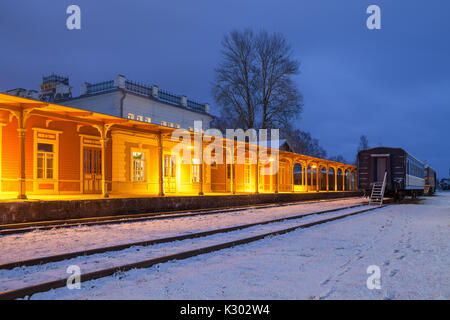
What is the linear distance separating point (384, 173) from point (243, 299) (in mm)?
20372

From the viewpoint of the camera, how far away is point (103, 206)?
11445mm

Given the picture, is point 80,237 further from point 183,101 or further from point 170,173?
point 183,101

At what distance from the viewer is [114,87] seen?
2203 cm

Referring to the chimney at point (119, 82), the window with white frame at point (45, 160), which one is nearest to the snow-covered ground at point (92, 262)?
the window with white frame at point (45, 160)

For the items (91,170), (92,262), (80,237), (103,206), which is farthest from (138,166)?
(92,262)

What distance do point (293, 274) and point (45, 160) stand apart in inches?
Answer: 452

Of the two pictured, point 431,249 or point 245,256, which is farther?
point 431,249

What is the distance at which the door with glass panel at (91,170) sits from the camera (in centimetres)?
1484

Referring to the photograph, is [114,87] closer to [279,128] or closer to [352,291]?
[279,128]

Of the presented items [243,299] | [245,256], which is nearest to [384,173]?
[245,256]

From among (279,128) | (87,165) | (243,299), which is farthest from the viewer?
(279,128)

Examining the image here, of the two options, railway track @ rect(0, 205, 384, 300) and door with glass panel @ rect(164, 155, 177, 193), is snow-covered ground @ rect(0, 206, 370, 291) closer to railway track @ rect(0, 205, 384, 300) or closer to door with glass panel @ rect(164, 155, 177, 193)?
railway track @ rect(0, 205, 384, 300)

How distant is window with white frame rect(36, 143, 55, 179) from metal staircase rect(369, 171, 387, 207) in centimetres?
1555

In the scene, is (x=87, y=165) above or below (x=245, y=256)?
above
